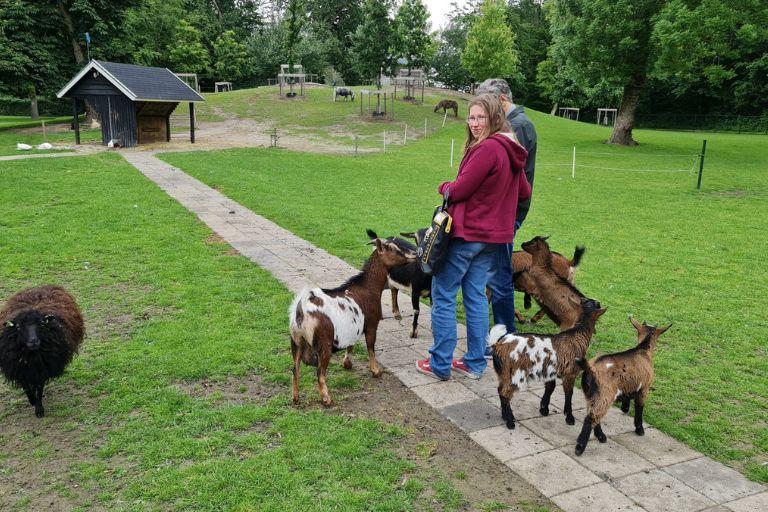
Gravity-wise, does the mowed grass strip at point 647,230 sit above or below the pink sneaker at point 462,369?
above

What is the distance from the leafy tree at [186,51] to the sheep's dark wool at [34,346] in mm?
49503

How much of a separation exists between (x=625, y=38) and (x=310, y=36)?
42769 millimetres

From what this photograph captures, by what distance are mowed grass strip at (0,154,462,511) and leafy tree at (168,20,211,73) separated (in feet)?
148

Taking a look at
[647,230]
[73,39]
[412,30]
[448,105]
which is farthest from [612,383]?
[412,30]

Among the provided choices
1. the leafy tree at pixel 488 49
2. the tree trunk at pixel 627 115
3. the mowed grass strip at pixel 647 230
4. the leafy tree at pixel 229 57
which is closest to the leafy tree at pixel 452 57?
the leafy tree at pixel 488 49

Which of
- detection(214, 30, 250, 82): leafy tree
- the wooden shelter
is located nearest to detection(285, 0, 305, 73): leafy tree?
detection(214, 30, 250, 82): leafy tree

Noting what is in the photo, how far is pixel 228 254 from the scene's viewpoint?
31.3 feet

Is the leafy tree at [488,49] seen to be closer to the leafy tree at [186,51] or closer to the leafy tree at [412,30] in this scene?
the leafy tree at [412,30]

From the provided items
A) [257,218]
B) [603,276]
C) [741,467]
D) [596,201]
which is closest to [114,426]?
[741,467]

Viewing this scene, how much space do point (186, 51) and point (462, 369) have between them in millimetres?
51198

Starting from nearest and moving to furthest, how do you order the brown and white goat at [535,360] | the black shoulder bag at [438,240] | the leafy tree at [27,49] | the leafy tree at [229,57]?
the brown and white goat at [535,360] → the black shoulder bag at [438,240] → the leafy tree at [27,49] → the leafy tree at [229,57]

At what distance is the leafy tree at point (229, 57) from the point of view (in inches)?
2144

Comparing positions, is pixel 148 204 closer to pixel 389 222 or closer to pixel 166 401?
pixel 389 222

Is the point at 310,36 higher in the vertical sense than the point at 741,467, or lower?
higher
